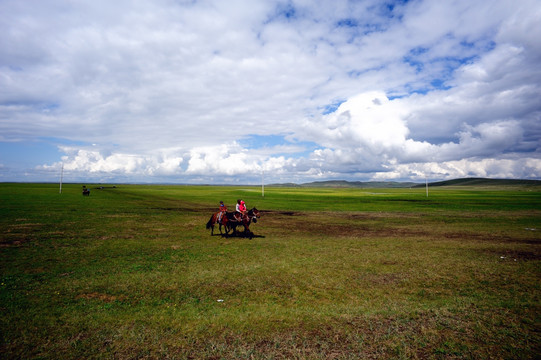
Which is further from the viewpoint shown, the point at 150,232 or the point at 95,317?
the point at 150,232

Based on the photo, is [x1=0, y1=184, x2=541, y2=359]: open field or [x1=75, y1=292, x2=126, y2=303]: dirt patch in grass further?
[x1=75, y1=292, x2=126, y2=303]: dirt patch in grass

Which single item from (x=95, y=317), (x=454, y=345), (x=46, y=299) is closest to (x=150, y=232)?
(x=46, y=299)

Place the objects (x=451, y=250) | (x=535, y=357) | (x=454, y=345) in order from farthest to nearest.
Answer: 1. (x=451, y=250)
2. (x=454, y=345)
3. (x=535, y=357)

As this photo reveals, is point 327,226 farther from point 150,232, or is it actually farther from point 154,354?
point 154,354

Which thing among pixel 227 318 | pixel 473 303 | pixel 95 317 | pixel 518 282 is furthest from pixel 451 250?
pixel 95 317

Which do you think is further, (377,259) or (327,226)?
(327,226)

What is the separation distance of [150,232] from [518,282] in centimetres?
2250

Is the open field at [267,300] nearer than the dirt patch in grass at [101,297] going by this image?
Yes

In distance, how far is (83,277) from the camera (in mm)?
10828

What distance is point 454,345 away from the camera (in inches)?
254

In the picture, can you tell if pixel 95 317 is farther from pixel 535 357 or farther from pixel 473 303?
pixel 473 303

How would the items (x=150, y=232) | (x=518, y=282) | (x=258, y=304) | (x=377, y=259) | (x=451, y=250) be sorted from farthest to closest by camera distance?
(x=150, y=232), (x=451, y=250), (x=377, y=259), (x=518, y=282), (x=258, y=304)

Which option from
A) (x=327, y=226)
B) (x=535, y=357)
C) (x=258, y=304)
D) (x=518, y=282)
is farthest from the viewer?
(x=327, y=226)

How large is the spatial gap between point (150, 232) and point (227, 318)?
16286mm
